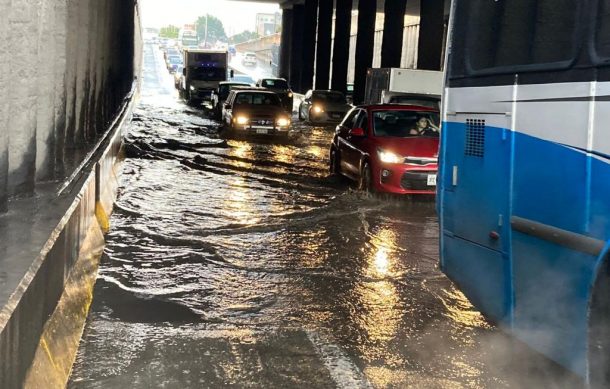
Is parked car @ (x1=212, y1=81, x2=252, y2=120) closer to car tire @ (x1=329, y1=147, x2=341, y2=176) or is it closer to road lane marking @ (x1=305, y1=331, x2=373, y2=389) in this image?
car tire @ (x1=329, y1=147, x2=341, y2=176)

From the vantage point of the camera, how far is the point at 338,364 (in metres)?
5.39

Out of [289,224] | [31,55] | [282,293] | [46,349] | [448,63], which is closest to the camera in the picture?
[46,349]

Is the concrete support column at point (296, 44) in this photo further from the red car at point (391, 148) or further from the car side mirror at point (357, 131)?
the car side mirror at point (357, 131)

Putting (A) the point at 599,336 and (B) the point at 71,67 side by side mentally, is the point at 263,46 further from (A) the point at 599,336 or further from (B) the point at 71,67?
(A) the point at 599,336

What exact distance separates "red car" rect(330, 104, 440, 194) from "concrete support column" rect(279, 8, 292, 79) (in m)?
48.4

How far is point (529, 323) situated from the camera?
4.52 meters

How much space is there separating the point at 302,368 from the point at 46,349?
1739 mm

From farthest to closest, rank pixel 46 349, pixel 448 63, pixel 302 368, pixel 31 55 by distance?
pixel 31 55 < pixel 448 63 < pixel 302 368 < pixel 46 349

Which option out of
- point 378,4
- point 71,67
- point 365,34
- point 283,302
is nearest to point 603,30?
point 283,302

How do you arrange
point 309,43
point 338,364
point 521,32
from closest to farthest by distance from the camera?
1. point 521,32
2. point 338,364
3. point 309,43

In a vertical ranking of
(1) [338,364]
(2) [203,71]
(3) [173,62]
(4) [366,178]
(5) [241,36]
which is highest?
(5) [241,36]

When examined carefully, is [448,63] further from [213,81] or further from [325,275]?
[213,81]

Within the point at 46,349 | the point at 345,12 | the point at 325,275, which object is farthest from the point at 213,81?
the point at 46,349

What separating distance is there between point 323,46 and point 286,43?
1083cm
